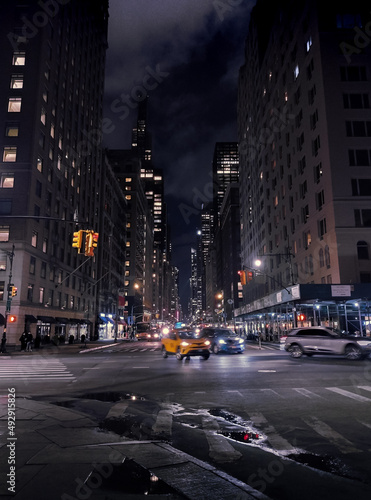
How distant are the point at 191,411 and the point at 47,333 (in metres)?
45.6

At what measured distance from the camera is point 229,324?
144m

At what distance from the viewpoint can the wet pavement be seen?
14.0ft

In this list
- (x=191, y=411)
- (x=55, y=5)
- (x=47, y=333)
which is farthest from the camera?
(x=55, y=5)

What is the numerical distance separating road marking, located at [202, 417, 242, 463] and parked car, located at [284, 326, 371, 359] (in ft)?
55.5

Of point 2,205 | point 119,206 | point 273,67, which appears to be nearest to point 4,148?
point 2,205

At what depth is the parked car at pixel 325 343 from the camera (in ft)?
71.2

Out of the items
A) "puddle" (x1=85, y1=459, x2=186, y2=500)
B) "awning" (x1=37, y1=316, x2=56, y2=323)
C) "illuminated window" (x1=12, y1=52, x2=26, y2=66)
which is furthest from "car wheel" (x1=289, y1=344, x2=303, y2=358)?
"illuminated window" (x1=12, y1=52, x2=26, y2=66)

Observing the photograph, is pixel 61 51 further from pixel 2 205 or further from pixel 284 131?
pixel 284 131

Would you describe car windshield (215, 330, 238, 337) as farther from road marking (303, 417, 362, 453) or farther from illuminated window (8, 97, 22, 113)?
illuminated window (8, 97, 22, 113)

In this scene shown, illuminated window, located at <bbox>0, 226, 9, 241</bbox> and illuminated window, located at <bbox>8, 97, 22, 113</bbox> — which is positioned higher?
illuminated window, located at <bbox>8, 97, 22, 113</bbox>

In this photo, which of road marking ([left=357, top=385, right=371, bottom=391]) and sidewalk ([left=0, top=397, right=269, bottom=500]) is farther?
road marking ([left=357, top=385, right=371, bottom=391])

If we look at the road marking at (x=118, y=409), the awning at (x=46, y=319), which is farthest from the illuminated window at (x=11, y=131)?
the road marking at (x=118, y=409)

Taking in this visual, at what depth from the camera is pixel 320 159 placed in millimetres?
44062

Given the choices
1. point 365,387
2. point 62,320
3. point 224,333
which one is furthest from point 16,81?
point 365,387
